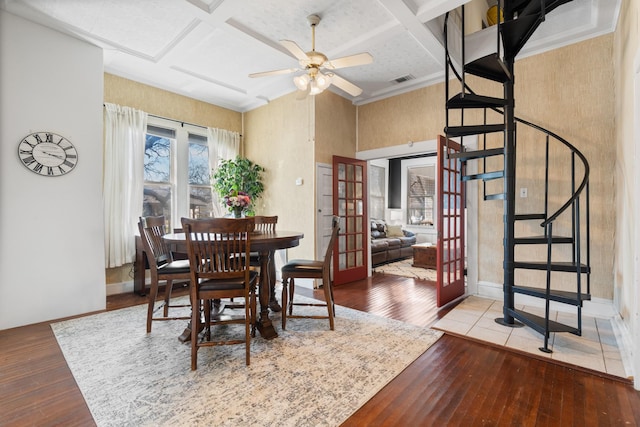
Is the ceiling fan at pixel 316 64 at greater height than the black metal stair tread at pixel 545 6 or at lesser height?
lesser

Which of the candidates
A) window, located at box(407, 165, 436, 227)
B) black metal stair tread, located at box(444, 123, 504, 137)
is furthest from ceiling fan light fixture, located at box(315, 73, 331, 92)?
window, located at box(407, 165, 436, 227)

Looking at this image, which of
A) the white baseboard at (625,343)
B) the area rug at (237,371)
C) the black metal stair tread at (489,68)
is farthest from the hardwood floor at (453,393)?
the black metal stair tread at (489,68)

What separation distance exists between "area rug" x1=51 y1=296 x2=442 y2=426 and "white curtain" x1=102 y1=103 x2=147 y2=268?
123cm

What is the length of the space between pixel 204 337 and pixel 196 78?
343cm

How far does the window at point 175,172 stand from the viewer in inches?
171

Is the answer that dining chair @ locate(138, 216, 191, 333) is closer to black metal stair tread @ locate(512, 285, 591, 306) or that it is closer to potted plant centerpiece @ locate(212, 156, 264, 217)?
potted plant centerpiece @ locate(212, 156, 264, 217)

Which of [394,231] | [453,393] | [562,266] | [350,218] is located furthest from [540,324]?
[394,231]

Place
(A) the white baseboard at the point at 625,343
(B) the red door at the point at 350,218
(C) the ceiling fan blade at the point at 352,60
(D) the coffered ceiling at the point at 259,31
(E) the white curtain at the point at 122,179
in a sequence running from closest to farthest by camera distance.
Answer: (A) the white baseboard at the point at 625,343 < (C) the ceiling fan blade at the point at 352,60 < (D) the coffered ceiling at the point at 259,31 < (E) the white curtain at the point at 122,179 < (B) the red door at the point at 350,218

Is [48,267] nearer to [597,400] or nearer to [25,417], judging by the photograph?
[25,417]

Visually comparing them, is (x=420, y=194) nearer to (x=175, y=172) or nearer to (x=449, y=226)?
(x=449, y=226)

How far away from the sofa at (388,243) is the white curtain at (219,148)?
9.69 ft

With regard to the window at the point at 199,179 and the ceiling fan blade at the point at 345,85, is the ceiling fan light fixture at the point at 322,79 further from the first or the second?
the window at the point at 199,179

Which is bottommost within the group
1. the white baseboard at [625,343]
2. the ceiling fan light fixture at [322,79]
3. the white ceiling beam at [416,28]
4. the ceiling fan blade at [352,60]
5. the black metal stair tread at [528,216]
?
the white baseboard at [625,343]

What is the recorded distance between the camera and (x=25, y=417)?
1.55 metres
